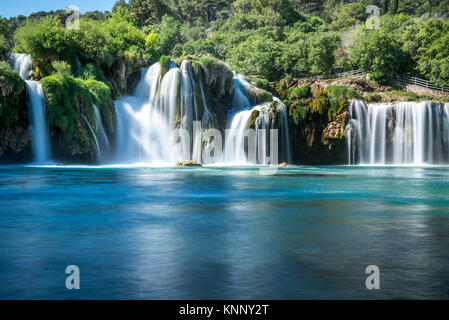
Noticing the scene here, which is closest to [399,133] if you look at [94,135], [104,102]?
[104,102]

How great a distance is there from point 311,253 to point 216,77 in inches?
1492

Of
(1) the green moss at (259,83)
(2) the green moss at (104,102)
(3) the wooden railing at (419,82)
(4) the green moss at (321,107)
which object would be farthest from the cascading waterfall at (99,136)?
(3) the wooden railing at (419,82)

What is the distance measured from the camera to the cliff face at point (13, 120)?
30.7m

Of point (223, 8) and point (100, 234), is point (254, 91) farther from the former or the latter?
point (223, 8)

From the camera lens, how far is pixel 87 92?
35000 mm

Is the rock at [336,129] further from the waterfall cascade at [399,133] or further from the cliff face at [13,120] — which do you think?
the cliff face at [13,120]

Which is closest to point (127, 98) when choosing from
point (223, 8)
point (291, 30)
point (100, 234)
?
point (100, 234)

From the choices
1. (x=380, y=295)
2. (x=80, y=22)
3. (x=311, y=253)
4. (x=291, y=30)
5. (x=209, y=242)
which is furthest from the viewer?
(x=291, y=30)

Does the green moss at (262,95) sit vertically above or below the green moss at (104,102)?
above

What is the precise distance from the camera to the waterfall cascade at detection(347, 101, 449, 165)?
142ft

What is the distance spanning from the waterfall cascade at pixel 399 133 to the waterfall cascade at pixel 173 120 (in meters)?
6.62

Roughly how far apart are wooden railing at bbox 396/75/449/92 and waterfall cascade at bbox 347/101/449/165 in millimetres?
16807

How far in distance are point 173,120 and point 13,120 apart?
14016 mm

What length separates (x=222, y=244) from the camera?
8719 mm
